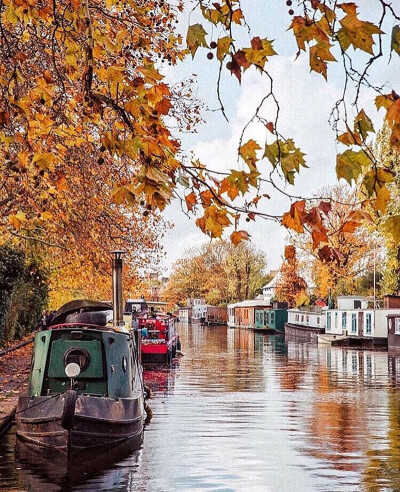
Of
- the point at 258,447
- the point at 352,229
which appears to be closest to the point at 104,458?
the point at 258,447

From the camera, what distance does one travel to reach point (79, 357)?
1659 centimetres

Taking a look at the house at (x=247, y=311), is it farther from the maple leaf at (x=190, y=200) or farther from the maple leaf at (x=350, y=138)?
the maple leaf at (x=350, y=138)

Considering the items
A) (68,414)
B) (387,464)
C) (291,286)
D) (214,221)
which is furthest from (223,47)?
(291,286)

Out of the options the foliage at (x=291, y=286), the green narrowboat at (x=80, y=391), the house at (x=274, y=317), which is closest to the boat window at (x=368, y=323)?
the foliage at (x=291, y=286)

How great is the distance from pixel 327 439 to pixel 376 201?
544 inches

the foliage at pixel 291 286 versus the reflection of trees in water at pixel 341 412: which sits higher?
the foliage at pixel 291 286

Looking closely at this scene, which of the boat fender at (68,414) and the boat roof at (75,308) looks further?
the boat roof at (75,308)

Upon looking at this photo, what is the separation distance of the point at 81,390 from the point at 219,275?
100835mm

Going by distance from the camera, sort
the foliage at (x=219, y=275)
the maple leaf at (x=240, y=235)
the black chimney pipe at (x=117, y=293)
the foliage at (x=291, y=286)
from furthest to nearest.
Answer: the foliage at (x=219, y=275), the foliage at (x=291, y=286), the black chimney pipe at (x=117, y=293), the maple leaf at (x=240, y=235)

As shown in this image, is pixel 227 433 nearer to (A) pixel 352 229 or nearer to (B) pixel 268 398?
(B) pixel 268 398

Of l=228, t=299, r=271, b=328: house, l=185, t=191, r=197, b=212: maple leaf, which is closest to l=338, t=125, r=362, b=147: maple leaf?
l=185, t=191, r=197, b=212: maple leaf

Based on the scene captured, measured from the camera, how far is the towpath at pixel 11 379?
18013mm

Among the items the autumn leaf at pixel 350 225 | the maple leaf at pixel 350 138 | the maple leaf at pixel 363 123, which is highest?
the maple leaf at pixel 363 123

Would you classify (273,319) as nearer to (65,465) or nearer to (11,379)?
(11,379)
